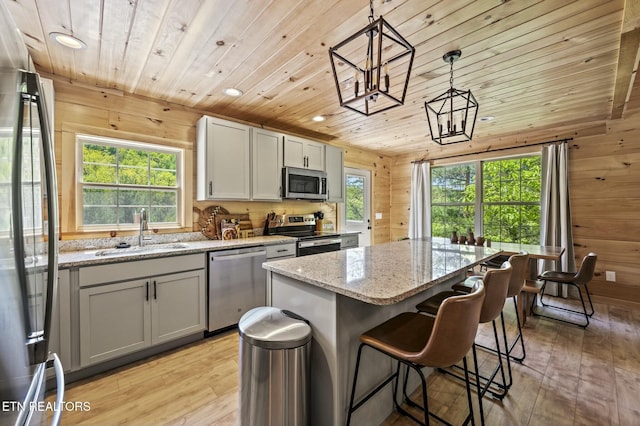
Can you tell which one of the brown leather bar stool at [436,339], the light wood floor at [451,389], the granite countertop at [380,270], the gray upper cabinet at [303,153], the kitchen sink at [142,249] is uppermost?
the gray upper cabinet at [303,153]

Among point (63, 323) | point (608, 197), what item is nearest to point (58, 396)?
point (63, 323)

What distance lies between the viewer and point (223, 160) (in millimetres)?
3143

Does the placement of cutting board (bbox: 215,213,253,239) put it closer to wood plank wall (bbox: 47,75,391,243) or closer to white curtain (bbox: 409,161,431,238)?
wood plank wall (bbox: 47,75,391,243)

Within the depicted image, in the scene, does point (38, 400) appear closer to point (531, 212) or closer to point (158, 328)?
point (158, 328)

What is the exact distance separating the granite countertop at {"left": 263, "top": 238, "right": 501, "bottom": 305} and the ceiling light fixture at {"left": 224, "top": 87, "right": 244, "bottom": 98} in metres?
1.89

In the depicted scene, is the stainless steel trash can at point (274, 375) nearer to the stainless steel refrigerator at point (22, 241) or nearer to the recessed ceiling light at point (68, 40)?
the stainless steel refrigerator at point (22, 241)

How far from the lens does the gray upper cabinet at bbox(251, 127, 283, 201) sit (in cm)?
340

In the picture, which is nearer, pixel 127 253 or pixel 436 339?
pixel 436 339

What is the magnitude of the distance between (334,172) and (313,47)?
245 cm

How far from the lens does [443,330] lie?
44.3 inches

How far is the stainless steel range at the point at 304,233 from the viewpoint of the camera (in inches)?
139

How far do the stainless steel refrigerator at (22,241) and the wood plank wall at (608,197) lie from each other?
536 cm

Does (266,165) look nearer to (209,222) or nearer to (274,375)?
(209,222)

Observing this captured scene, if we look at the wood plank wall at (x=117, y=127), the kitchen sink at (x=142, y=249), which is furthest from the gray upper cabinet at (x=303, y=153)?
the kitchen sink at (x=142, y=249)
